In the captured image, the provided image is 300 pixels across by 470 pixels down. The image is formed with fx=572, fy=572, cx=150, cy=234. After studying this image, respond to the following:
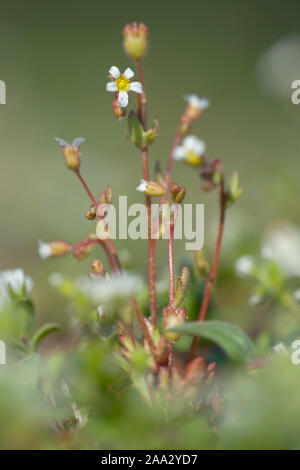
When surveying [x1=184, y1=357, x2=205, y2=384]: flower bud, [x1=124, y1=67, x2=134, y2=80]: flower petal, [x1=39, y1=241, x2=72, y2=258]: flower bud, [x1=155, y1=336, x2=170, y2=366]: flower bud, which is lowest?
[x1=184, y1=357, x2=205, y2=384]: flower bud

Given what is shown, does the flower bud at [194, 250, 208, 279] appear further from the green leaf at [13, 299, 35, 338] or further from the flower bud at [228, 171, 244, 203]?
the green leaf at [13, 299, 35, 338]

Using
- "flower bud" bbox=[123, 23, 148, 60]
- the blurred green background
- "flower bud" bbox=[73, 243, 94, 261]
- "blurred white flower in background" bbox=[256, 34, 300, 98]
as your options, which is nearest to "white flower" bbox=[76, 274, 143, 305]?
"flower bud" bbox=[73, 243, 94, 261]

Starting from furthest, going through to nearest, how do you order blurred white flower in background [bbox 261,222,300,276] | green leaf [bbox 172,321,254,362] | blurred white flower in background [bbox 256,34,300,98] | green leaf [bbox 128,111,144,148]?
blurred white flower in background [bbox 256,34,300,98]
blurred white flower in background [bbox 261,222,300,276]
green leaf [bbox 128,111,144,148]
green leaf [bbox 172,321,254,362]

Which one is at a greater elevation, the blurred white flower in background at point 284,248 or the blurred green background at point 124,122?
the blurred green background at point 124,122

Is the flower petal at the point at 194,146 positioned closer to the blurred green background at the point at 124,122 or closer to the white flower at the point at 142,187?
the white flower at the point at 142,187

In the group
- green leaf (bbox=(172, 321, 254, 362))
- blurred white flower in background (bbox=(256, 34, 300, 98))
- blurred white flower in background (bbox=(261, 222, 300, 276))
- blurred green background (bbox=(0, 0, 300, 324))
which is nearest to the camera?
green leaf (bbox=(172, 321, 254, 362))

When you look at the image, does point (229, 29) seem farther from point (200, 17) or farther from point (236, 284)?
point (236, 284)

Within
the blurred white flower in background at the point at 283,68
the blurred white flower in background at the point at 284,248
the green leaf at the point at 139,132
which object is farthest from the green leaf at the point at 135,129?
the blurred white flower in background at the point at 283,68
